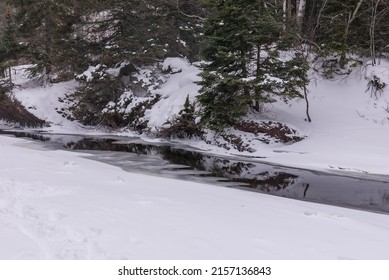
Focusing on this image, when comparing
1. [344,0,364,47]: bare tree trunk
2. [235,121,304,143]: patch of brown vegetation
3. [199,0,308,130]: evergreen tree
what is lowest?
[235,121,304,143]: patch of brown vegetation

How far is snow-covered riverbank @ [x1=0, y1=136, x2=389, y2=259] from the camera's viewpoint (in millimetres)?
3789

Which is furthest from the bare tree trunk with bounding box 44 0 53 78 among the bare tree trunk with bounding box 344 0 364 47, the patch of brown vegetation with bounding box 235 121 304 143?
the bare tree trunk with bounding box 344 0 364 47

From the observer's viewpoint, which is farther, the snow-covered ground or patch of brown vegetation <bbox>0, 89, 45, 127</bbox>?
patch of brown vegetation <bbox>0, 89, 45, 127</bbox>

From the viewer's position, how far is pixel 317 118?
15117 mm

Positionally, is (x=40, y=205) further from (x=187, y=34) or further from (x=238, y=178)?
(x=187, y=34)

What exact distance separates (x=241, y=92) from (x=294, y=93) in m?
2.01

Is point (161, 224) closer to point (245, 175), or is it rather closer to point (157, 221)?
point (157, 221)

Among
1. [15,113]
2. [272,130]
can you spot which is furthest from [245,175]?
[15,113]

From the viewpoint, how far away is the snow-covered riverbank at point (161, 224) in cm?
379

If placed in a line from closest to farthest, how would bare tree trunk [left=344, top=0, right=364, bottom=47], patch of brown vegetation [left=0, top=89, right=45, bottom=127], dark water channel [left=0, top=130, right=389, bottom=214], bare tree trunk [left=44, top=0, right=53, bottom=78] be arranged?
dark water channel [left=0, top=130, right=389, bottom=214] → bare tree trunk [left=344, top=0, right=364, bottom=47] → patch of brown vegetation [left=0, top=89, right=45, bottom=127] → bare tree trunk [left=44, top=0, right=53, bottom=78]

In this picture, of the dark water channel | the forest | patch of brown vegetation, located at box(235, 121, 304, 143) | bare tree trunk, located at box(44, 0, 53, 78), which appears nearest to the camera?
the dark water channel

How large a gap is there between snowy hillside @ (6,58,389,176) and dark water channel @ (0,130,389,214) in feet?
3.21

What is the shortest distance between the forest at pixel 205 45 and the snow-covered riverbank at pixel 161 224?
22.6 ft

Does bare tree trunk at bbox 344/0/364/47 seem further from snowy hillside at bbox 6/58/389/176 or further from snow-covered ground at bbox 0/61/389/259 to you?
snow-covered ground at bbox 0/61/389/259
